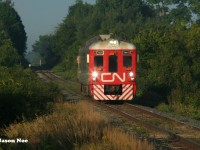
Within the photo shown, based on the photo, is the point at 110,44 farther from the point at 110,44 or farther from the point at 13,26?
the point at 13,26

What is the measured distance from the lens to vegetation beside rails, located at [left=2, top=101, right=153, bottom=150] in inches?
440

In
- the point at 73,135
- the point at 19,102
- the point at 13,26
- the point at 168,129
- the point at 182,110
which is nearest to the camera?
the point at 73,135

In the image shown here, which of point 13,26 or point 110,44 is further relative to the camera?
point 13,26

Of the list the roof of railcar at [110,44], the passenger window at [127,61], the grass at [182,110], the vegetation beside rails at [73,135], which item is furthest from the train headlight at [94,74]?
the vegetation beside rails at [73,135]

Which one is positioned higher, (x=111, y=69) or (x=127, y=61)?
(x=127, y=61)

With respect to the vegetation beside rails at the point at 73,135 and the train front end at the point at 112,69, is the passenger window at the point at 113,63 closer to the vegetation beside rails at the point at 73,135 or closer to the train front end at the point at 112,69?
the train front end at the point at 112,69

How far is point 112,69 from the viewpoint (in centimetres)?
2528

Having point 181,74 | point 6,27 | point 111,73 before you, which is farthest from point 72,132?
point 6,27

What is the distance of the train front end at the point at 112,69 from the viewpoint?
987 inches

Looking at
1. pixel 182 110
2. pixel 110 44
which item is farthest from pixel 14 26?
pixel 182 110

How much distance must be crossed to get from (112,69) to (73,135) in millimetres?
13113

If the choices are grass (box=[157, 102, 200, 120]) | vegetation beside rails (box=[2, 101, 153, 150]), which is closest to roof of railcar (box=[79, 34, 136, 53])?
grass (box=[157, 102, 200, 120])

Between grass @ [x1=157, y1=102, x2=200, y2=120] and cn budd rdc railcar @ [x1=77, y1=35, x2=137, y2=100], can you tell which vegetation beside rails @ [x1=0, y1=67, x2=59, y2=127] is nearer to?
cn budd rdc railcar @ [x1=77, y1=35, x2=137, y2=100]

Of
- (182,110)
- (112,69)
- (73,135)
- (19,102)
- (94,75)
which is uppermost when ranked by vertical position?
(112,69)
